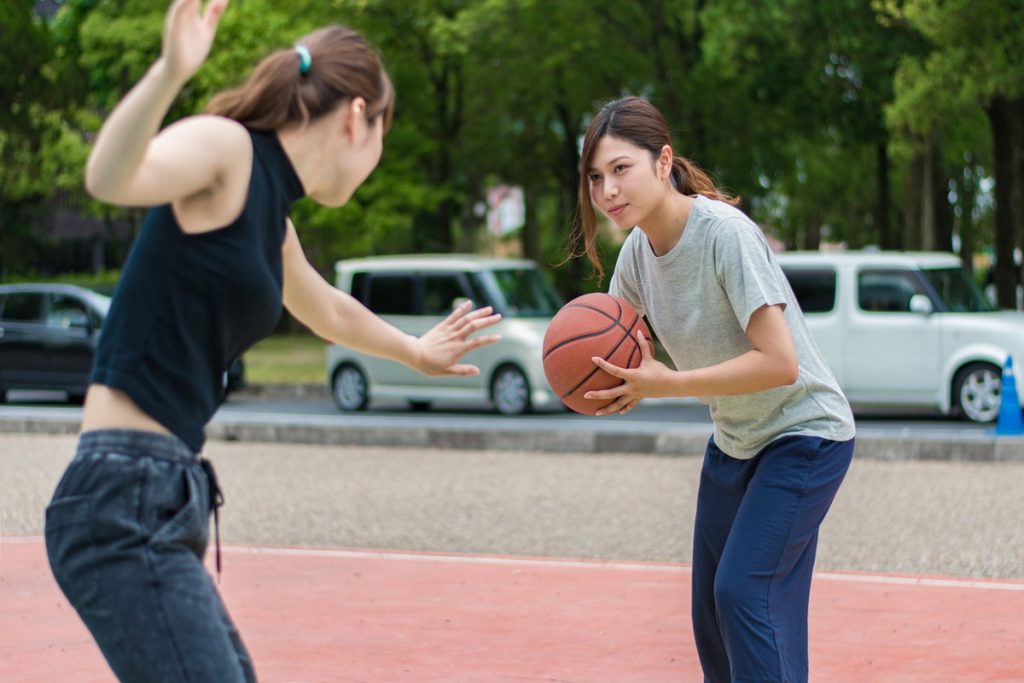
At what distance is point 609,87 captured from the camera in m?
32.5

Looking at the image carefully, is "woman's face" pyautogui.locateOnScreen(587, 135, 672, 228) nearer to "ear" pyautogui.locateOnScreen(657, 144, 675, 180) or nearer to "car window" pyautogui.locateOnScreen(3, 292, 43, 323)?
"ear" pyautogui.locateOnScreen(657, 144, 675, 180)

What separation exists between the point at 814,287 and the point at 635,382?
1350 centimetres

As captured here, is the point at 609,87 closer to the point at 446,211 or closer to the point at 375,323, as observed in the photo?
the point at 446,211

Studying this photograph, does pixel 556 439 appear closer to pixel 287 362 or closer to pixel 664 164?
pixel 664 164

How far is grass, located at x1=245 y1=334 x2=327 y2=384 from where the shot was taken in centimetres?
2417

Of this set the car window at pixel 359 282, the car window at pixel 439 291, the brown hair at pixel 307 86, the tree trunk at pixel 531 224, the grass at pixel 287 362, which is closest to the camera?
the brown hair at pixel 307 86

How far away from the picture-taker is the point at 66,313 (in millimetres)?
21016

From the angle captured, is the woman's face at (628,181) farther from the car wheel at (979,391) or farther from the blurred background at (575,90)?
the blurred background at (575,90)

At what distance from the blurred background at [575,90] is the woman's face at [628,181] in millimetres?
15398

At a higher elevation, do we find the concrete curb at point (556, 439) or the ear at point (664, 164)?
the ear at point (664, 164)

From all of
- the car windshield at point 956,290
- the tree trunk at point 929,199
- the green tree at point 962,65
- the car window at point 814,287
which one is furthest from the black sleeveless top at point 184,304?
the tree trunk at point 929,199

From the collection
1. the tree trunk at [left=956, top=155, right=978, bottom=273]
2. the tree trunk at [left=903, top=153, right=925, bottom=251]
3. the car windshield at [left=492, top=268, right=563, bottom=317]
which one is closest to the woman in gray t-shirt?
the car windshield at [left=492, top=268, right=563, bottom=317]

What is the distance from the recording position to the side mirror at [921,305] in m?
16.4

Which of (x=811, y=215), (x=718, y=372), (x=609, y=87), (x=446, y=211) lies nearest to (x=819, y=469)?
(x=718, y=372)
